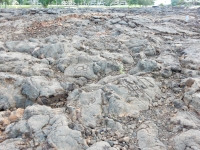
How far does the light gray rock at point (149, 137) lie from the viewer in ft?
12.2

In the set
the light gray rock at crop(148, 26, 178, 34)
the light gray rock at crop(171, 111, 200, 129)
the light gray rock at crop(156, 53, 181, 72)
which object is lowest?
the light gray rock at crop(171, 111, 200, 129)

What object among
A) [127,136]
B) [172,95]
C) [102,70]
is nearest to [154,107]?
[172,95]

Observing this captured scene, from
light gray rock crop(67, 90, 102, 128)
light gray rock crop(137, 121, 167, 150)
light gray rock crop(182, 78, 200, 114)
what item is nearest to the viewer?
light gray rock crop(137, 121, 167, 150)

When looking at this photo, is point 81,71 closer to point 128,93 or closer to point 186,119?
point 128,93

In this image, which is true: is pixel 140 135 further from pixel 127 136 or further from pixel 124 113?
pixel 124 113

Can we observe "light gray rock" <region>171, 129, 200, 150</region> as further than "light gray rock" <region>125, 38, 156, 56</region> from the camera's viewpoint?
No

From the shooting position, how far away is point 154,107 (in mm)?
4809

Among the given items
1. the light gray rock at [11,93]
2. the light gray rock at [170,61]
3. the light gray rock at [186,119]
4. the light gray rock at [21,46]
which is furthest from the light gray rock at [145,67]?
the light gray rock at [21,46]

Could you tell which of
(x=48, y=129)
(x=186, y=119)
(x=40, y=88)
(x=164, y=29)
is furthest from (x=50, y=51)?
(x=164, y=29)

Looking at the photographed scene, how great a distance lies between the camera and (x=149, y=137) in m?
3.92

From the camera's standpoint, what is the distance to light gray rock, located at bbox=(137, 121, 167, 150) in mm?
3732

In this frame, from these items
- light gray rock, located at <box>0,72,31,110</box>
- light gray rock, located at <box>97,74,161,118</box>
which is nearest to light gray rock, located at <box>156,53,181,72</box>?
light gray rock, located at <box>97,74,161,118</box>

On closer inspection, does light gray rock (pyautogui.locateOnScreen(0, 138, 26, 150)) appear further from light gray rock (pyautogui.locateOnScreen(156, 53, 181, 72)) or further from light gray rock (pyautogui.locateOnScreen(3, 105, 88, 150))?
light gray rock (pyautogui.locateOnScreen(156, 53, 181, 72))

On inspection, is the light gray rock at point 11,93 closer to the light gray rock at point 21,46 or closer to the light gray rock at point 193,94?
the light gray rock at point 21,46
